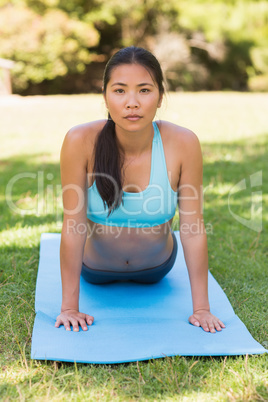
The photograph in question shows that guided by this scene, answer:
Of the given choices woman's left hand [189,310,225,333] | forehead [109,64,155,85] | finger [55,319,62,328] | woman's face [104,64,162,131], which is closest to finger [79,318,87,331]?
finger [55,319,62,328]

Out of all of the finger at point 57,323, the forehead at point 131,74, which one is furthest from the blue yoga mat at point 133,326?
the forehead at point 131,74

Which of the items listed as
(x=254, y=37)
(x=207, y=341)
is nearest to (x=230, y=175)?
(x=207, y=341)

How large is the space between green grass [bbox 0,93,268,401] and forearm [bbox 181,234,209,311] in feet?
0.89

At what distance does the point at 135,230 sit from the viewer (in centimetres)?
259

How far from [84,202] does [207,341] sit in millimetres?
920

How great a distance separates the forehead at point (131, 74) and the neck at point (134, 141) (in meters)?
0.27

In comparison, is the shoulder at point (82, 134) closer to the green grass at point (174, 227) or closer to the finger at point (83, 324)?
the green grass at point (174, 227)

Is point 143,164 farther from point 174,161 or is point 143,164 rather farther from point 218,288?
point 218,288

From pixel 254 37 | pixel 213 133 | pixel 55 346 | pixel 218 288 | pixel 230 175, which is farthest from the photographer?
pixel 254 37

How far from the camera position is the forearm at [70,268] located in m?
2.38

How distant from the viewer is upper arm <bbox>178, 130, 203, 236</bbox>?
2.45m

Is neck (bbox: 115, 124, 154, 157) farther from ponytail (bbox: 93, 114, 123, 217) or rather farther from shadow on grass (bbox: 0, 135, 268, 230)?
shadow on grass (bbox: 0, 135, 268, 230)

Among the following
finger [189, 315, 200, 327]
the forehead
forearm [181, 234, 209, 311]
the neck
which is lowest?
finger [189, 315, 200, 327]

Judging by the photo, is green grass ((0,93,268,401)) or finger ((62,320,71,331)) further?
finger ((62,320,71,331))
